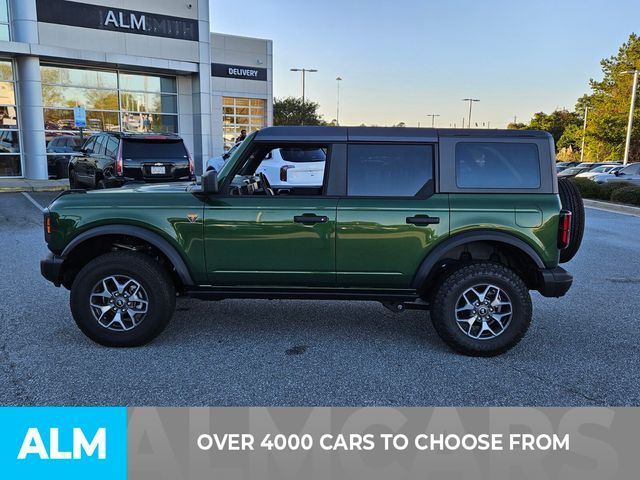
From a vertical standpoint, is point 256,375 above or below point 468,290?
below

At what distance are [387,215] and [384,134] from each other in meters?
0.68

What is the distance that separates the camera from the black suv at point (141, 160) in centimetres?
1134

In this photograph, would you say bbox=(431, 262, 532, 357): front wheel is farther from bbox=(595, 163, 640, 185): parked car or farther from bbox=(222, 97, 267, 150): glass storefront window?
bbox=(222, 97, 267, 150): glass storefront window

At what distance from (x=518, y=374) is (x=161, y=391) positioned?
8.51 ft

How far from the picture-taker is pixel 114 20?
19.0m

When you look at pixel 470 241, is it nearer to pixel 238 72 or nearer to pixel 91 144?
pixel 91 144

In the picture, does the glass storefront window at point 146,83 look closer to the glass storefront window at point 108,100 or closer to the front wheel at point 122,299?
the glass storefront window at point 108,100

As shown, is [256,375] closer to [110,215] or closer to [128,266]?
[128,266]

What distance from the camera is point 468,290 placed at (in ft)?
13.8

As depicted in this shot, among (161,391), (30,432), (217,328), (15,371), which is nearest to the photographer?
(30,432)

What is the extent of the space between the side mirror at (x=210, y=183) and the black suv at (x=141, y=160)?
25.6 ft

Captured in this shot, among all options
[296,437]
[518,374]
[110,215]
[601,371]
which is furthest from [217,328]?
[601,371]

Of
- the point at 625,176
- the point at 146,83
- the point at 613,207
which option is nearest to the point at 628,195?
the point at 613,207

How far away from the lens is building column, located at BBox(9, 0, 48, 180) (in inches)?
Result: 680
